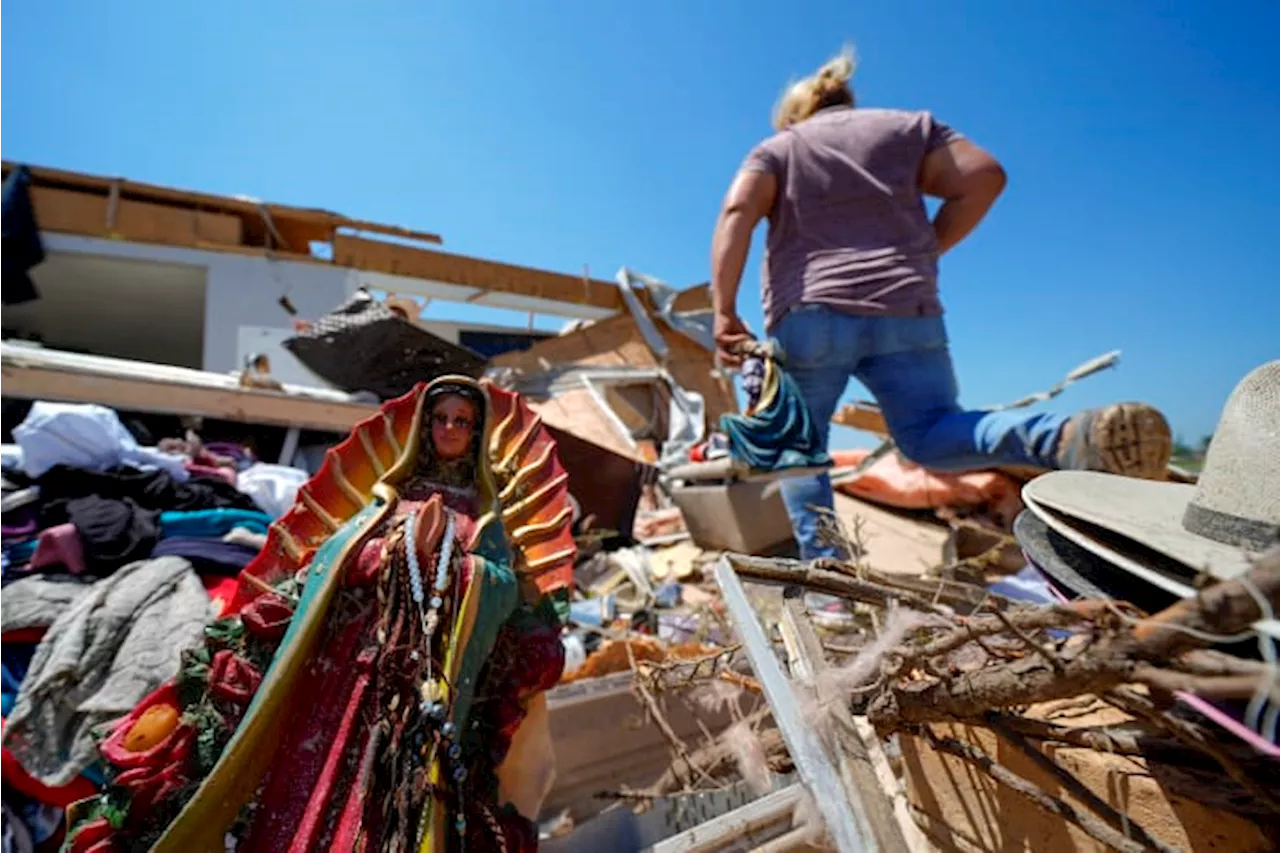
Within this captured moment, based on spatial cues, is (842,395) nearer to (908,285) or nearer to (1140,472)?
(908,285)

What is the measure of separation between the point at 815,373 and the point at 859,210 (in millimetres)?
684

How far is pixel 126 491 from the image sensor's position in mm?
2676

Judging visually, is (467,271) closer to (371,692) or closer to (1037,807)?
(371,692)

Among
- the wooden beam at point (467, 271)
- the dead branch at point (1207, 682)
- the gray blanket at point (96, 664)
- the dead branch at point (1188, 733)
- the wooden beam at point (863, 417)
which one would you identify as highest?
the wooden beam at point (467, 271)

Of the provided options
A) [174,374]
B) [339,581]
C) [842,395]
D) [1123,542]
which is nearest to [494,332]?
[174,374]

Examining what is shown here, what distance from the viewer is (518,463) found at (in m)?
2.07

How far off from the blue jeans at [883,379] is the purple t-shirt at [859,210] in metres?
0.07

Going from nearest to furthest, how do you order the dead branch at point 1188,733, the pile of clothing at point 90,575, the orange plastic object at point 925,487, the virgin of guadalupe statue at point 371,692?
the dead branch at point 1188,733
the virgin of guadalupe statue at point 371,692
the pile of clothing at point 90,575
the orange plastic object at point 925,487

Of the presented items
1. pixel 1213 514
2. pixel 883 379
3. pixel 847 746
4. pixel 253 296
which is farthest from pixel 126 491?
pixel 253 296

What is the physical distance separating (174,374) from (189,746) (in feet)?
11.3

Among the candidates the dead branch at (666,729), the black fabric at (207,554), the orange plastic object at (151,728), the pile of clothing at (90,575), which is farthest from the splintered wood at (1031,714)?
the black fabric at (207,554)

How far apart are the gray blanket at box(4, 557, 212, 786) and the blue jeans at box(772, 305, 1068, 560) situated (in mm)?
2232

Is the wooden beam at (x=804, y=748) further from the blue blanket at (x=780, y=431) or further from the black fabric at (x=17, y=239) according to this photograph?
the black fabric at (x=17, y=239)

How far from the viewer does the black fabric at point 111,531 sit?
232cm
